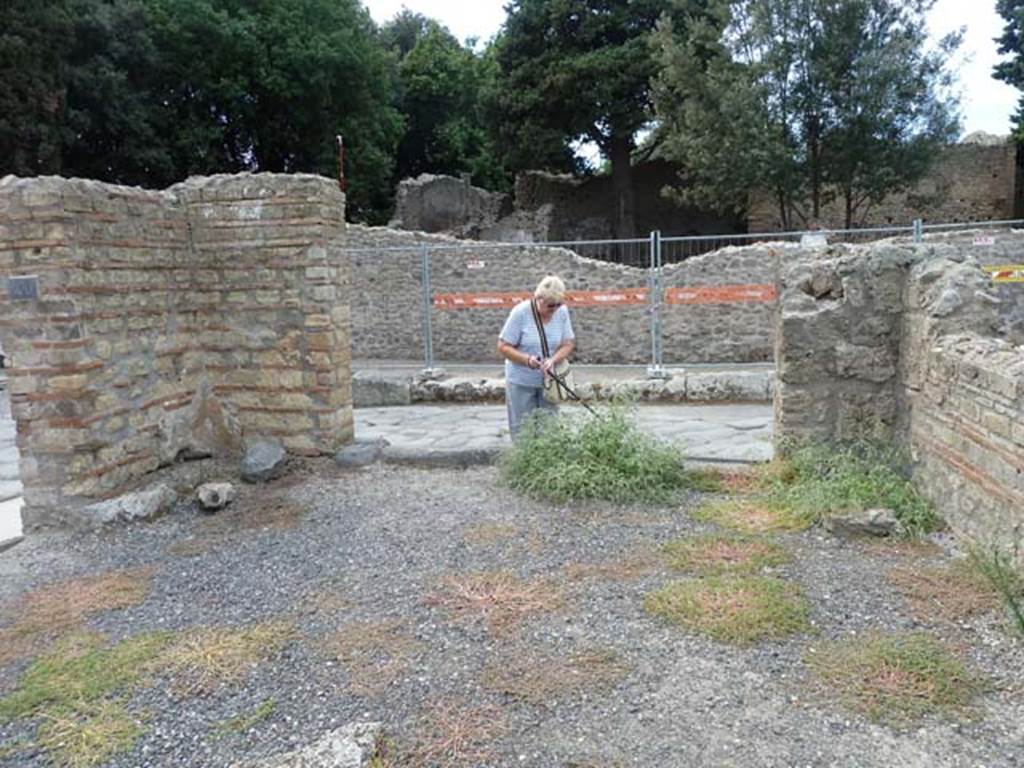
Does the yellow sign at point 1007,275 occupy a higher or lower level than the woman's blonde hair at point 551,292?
lower

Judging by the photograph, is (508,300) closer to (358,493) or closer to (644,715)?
(358,493)

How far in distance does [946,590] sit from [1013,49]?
26763mm

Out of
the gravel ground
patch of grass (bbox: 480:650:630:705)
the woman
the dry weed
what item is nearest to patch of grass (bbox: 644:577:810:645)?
the gravel ground

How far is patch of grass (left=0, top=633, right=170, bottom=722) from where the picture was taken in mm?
3195

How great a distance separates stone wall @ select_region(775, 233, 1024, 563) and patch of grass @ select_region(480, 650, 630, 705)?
83.2 inches

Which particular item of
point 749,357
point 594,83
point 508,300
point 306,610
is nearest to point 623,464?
point 306,610

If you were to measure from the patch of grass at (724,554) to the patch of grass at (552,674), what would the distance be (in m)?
1.10

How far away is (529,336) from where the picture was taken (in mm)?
6219

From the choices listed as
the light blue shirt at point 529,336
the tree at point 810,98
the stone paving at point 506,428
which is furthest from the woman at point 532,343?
the tree at point 810,98

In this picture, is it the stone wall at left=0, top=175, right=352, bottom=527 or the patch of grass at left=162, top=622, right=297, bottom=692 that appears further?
the stone wall at left=0, top=175, right=352, bottom=527

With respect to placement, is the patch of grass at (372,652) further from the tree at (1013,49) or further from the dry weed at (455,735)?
the tree at (1013,49)

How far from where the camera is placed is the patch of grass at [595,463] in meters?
5.61

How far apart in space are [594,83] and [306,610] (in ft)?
69.3

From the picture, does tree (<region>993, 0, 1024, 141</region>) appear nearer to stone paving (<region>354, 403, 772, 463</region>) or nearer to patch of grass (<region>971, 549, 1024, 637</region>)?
stone paving (<region>354, 403, 772, 463</region>)
